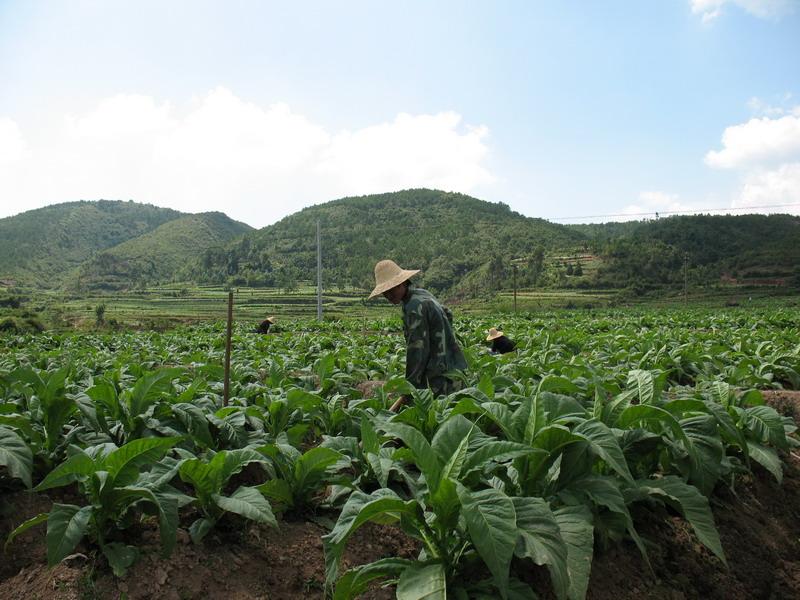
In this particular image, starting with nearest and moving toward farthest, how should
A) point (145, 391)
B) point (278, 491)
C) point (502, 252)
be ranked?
point (278, 491)
point (145, 391)
point (502, 252)

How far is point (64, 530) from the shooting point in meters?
2.32

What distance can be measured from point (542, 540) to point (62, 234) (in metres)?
105

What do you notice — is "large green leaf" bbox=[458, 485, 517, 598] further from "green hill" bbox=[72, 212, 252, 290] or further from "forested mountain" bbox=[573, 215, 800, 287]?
"green hill" bbox=[72, 212, 252, 290]

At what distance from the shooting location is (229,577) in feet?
8.12

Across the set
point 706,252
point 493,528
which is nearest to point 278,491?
point 493,528

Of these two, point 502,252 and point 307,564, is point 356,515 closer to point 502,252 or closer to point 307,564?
point 307,564

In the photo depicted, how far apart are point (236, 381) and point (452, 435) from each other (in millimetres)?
3475

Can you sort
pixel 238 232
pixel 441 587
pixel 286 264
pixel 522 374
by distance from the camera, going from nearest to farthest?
pixel 441 587 → pixel 522 374 → pixel 286 264 → pixel 238 232

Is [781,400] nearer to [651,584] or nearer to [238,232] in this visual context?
[651,584]

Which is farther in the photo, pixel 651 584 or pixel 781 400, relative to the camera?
pixel 781 400

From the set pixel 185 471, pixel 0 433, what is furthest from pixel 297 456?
pixel 0 433

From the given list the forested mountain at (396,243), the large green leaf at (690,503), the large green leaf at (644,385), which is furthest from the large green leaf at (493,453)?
the forested mountain at (396,243)

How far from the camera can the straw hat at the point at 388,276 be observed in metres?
4.58

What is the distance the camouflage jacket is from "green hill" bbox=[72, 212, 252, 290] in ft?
217
